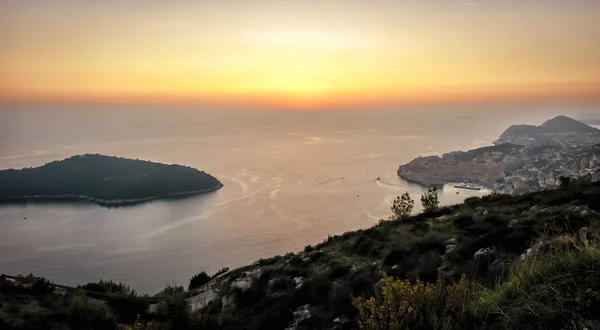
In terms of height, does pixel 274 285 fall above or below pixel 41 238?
above

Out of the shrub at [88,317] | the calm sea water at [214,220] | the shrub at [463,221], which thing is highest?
the shrub at [463,221]

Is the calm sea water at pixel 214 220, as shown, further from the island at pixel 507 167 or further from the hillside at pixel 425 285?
the hillside at pixel 425 285

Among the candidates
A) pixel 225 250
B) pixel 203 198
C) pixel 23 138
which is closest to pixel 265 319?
pixel 225 250

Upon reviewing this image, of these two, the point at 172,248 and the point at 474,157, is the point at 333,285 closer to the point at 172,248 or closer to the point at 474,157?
the point at 172,248

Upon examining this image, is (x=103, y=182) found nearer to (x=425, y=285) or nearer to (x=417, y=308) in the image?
(x=425, y=285)

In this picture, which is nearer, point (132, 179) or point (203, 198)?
point (203, 198)

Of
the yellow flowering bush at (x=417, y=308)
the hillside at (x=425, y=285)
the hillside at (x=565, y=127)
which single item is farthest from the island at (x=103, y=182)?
the hillside at (x=565, y=127)
